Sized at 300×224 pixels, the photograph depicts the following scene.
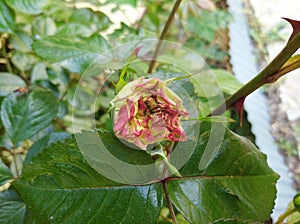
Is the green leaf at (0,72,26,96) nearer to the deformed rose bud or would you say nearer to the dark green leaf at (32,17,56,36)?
the dark green leaf at (32,17,56,36)

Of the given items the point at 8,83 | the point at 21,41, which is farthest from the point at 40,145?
the point at 21,41

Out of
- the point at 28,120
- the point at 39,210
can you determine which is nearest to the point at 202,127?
the point at 39,210

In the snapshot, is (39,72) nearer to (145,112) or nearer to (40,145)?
(40,145)

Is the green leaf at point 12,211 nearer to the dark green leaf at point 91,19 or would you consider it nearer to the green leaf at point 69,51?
the green leaf at point 69,51

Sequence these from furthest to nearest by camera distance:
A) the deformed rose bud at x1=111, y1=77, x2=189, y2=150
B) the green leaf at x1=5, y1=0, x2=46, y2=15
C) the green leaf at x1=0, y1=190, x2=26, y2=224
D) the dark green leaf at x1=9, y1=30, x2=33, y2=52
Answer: the dark green leaf at x1=9, y1=30, x2=33, y2=52 < the green leaf at x1=5, y1=0, x2=46, y2=15 < the green leaf at x1=0, y1=190, x2=26, y2=224 < the deformed rose bud at x1=111, y1=77, x2=189, y2=150

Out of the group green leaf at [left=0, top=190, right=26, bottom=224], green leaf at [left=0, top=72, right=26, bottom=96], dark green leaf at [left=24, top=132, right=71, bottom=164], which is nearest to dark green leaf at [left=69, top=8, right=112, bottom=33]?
green leaf at [left=0, top=72, right=26, bottom=96]

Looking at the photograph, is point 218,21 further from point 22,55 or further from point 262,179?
point 262,179
